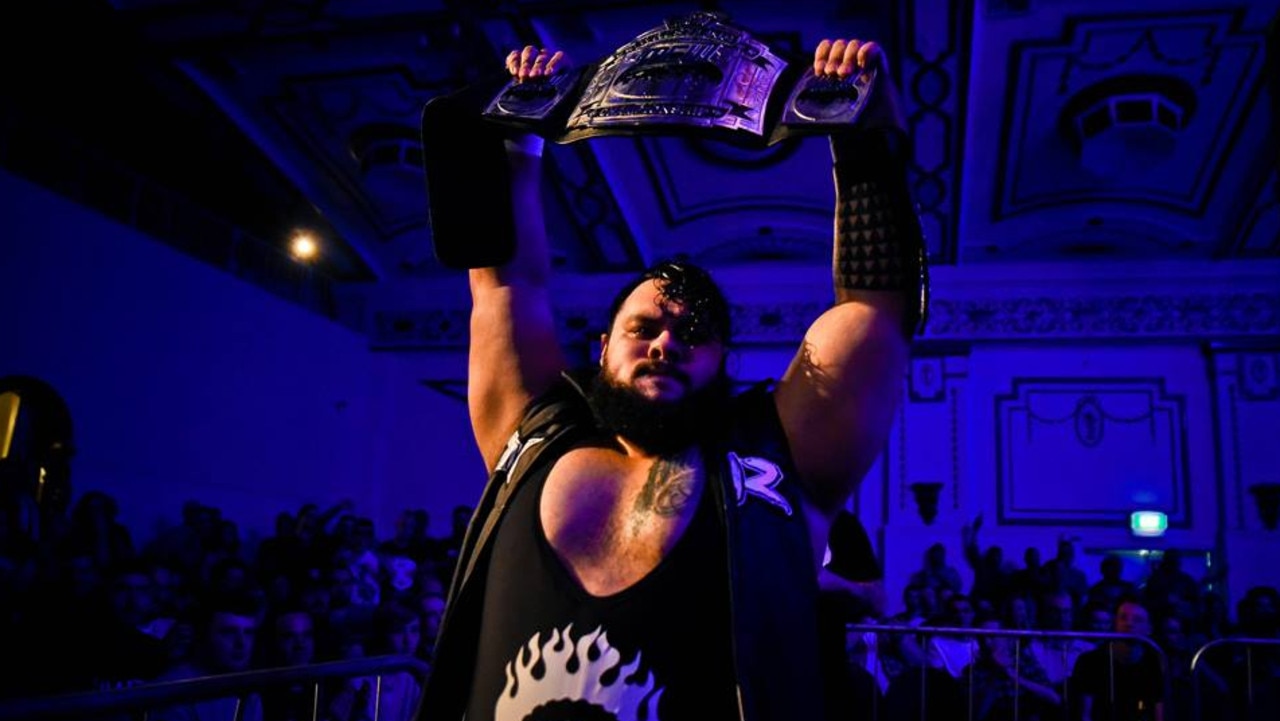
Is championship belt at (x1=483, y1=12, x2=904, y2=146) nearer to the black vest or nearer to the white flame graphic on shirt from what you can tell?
the black vest

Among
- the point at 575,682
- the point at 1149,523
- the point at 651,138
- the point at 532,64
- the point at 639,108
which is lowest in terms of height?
the point at 575,682

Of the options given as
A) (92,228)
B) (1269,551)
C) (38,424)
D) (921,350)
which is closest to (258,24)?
(92,228)

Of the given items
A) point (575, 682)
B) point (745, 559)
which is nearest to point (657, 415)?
point (745, 559)

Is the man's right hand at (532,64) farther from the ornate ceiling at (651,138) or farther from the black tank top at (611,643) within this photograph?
the ornate ceiling at (651,138)

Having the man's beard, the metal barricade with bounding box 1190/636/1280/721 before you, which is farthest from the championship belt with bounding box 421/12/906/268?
the metal barricade with bounding box 1190/636/1280/721

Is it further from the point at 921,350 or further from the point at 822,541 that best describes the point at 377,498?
the point at 822,541

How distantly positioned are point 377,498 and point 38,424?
3865 mm

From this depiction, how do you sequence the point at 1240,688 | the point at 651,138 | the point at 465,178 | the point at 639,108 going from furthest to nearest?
the point at 651,138, the point at 1240,688, the point at 465,178, the point at 639,108

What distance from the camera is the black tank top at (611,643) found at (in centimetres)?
130

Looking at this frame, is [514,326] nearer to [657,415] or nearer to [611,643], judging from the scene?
[657,415]

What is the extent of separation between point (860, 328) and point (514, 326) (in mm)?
549

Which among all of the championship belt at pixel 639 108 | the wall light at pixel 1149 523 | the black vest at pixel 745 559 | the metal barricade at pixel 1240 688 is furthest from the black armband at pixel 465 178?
the wall light at pixel 1149 523

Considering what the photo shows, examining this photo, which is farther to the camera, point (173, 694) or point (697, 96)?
point (173, 694)

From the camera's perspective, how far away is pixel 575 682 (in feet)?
4.31
